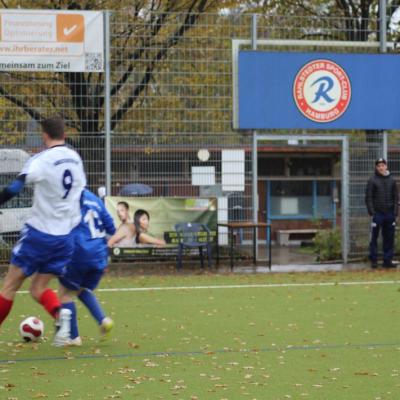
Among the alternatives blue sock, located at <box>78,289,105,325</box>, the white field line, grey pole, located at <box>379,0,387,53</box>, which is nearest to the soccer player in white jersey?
blue sock, located at <box>78,289,105,325</box>

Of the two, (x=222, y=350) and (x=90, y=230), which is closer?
(x=222, y=350)

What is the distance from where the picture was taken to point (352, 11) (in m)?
25.9

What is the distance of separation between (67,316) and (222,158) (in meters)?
9.67

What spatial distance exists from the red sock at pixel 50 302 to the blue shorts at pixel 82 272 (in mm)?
234

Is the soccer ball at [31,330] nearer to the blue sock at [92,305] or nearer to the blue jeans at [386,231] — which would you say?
the blue sock at [92,305]

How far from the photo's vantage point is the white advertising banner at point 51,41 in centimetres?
1723

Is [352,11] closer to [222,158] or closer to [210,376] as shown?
[222,158]

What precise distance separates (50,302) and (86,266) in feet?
1.56

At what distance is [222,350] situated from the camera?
8836mm

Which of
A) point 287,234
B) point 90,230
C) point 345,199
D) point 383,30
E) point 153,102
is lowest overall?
point 287,234

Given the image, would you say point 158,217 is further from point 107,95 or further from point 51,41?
point 51,41

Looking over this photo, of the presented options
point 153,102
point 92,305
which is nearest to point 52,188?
point 92,305

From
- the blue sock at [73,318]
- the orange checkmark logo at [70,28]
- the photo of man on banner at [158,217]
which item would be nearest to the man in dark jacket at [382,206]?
the photo of man on banner at [158,217]

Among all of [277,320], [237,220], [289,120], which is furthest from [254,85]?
[277,320]
